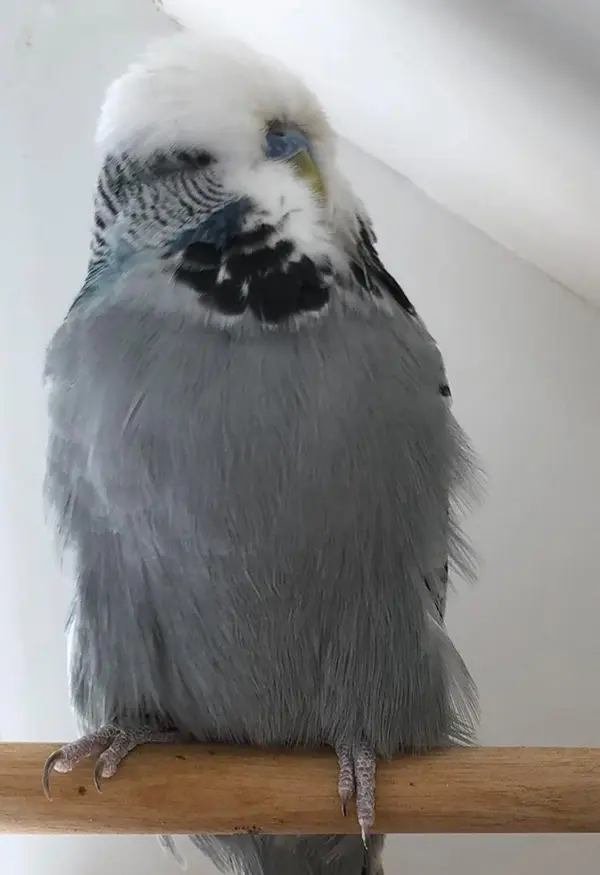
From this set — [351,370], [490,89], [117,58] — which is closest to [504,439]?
[490,89]

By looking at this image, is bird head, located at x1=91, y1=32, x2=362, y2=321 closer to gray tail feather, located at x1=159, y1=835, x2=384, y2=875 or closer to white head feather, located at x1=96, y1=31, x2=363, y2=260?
white head feather, located at x1=96, y1=31, x2=363, y2=260

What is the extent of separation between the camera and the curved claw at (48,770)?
75 cm

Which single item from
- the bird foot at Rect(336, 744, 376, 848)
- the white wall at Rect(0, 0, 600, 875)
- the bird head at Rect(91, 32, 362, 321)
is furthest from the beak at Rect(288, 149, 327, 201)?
the white wall at Rect(0, 0, 600, 875)

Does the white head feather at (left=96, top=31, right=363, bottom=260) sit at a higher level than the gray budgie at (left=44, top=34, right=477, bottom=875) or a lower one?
higher

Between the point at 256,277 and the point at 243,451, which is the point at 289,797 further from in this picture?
the point at 256,277

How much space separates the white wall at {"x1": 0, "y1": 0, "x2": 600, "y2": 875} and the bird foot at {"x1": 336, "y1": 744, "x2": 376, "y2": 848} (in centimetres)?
60

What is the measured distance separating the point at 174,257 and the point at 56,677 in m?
0.73

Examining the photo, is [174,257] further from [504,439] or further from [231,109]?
[504,439]

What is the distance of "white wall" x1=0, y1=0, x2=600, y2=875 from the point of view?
4.17 feet

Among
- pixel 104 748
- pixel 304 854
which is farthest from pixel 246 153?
pixel 304 854

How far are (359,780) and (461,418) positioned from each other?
0.76 meters

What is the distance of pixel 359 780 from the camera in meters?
0.77

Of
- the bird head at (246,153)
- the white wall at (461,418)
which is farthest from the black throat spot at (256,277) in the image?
the white wall at (461,418)

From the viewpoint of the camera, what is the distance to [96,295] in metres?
0.81
